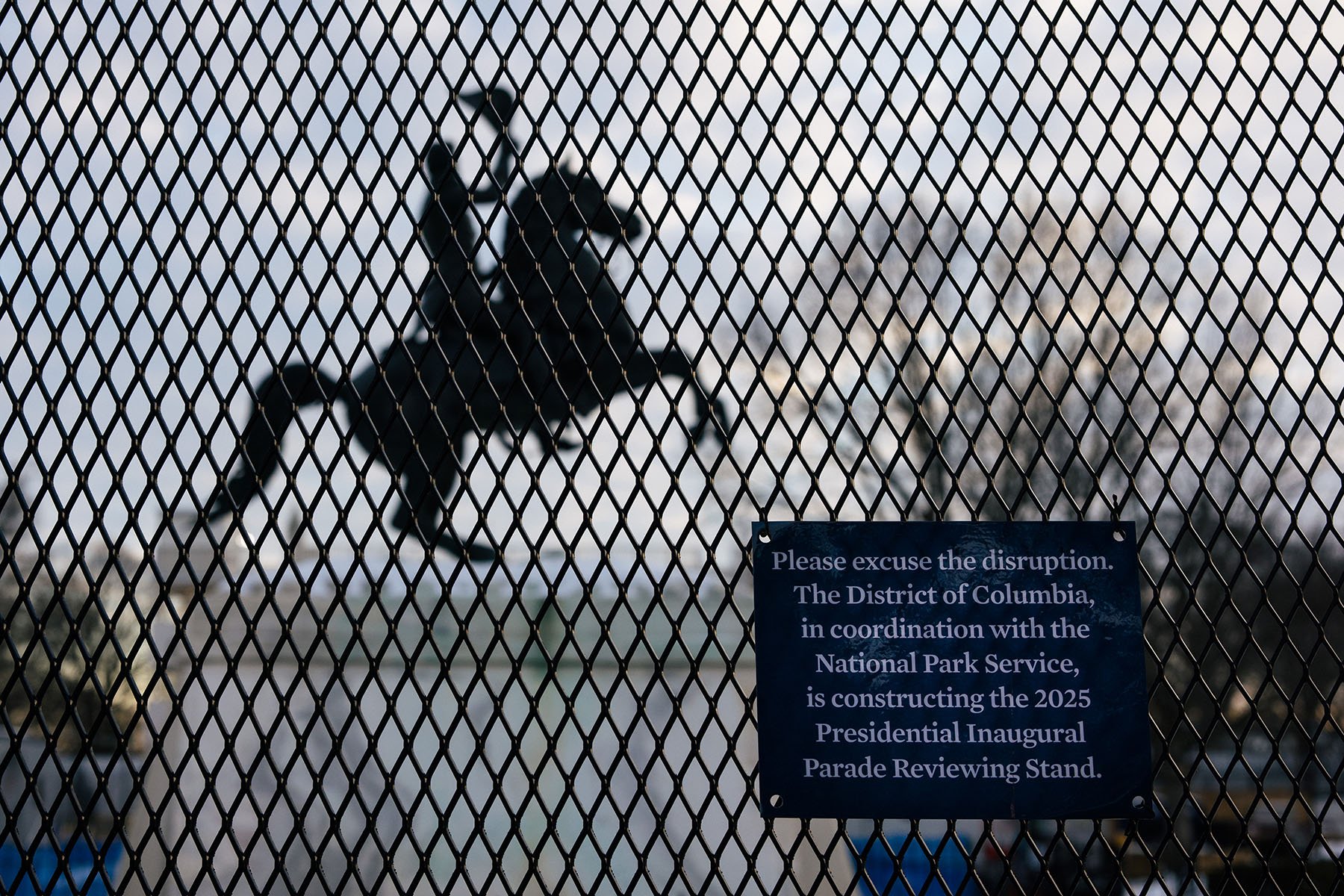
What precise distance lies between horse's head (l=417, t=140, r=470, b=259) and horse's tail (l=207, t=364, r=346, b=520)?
324mm

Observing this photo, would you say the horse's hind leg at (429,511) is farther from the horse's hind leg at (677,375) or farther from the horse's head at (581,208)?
the horse's head at (581,208)

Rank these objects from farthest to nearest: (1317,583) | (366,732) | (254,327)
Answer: (1317,583), (254,327), (366,732)

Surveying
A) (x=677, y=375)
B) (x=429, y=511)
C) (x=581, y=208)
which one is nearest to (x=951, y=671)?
(x=677, y=375)

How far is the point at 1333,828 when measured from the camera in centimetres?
302

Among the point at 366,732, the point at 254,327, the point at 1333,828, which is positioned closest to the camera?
the point at 366,732

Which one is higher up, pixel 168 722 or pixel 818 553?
pixel 818 553

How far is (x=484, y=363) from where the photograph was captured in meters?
2.32

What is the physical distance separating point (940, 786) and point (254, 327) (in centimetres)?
149

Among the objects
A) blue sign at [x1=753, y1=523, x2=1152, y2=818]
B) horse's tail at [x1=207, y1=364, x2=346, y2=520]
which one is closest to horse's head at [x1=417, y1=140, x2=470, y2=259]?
horse's tail at [x1=207, y1=364, x2=346, y2=520]

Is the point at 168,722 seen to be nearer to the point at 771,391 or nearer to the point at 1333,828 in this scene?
the point at 771,391

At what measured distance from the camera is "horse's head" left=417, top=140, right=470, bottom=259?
237cm

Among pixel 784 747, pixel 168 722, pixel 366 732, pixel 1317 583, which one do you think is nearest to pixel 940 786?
pixel 784 747

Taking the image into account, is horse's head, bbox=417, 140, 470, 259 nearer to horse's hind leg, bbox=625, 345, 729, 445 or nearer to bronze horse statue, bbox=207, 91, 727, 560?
bronze horse statue, bbox=207, 91, 727, 560

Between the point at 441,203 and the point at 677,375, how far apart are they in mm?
568
